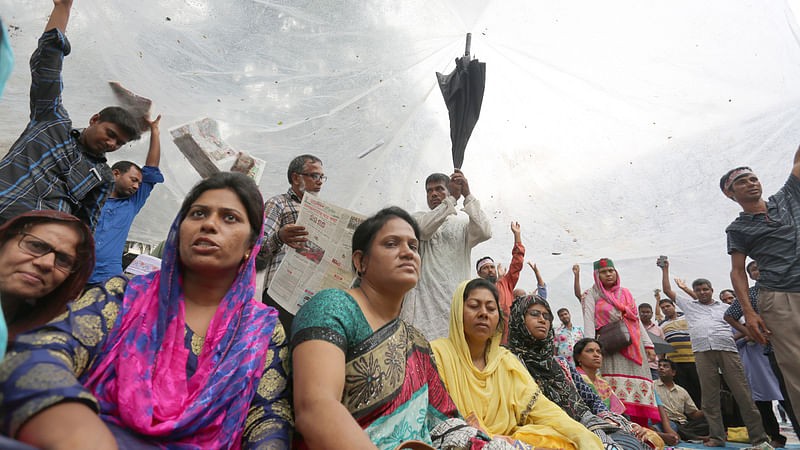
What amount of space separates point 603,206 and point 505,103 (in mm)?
1971

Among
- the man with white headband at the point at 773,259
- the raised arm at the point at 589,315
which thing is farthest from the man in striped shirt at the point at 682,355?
the man with white headband at the point at 773,259

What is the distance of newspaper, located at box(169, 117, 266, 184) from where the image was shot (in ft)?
9.44

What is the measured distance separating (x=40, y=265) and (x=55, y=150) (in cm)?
134

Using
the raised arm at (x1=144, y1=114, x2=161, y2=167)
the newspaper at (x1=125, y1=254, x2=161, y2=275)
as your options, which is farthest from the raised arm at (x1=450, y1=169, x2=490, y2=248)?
the newspaper at (x1=125, y1=254, x2=161, y2=275)

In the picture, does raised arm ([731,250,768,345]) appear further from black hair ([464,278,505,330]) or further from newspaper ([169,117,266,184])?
newspaper ([169,117,266,184])

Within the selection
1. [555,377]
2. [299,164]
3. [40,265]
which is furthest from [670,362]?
[40,265]

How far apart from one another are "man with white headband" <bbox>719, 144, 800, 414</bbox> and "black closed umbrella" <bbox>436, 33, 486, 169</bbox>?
254 cm

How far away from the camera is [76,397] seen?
966 mm

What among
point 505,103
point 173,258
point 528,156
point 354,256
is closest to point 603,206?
point 528,156

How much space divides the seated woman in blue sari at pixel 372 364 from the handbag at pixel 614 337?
10.9 feet

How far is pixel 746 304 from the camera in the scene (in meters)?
3.82

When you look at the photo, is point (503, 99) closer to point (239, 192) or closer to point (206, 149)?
point (206, 149)

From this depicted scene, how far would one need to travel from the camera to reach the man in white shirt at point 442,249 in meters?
3.55

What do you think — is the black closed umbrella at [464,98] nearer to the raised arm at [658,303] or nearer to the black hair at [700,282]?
the black hair at [700,282]
